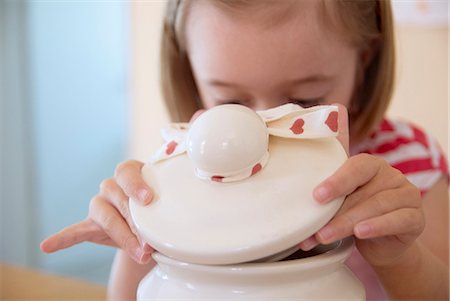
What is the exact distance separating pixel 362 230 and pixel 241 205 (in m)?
0.08

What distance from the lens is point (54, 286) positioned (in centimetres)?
101

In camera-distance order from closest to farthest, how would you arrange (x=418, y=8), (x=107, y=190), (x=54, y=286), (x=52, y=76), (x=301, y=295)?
(x=301, y=295) → (x=107, y=190) → (x=54, y=286) → (x=418, y=8) → (x=52, y=76)

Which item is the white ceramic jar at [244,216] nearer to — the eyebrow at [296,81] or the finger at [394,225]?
the finger at [394,225]

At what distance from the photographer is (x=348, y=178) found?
313mm

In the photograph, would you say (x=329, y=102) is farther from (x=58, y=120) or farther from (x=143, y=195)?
(x=58, y=120)

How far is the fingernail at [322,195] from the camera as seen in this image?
29 cm

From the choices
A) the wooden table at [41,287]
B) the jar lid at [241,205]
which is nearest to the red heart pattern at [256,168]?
the jar lid at [241,205]

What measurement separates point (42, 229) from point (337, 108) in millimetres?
2196

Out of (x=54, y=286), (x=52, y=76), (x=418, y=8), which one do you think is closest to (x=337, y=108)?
(x=54, y=286)

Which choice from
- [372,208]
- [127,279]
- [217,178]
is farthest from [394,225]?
[127,279]

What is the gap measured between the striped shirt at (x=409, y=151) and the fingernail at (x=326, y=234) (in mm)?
482

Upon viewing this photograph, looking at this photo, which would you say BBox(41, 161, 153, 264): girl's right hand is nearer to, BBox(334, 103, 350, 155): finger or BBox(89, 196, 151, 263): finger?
BBox(89, 196, 151, 263): finger

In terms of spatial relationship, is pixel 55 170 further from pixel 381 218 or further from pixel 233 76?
pixel 381 218

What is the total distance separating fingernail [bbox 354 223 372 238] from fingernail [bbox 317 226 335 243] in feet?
0.08
